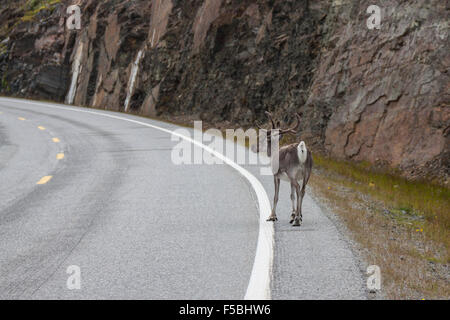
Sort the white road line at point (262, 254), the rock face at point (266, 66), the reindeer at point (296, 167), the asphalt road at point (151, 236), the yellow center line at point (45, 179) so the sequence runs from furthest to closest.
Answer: the rock face at point (266, 66)
the yellow center line at point (45, 179)
the reindeer at point (296, 167)
the asphalt road at point (151, 236)
the white road line at point (262, 254)

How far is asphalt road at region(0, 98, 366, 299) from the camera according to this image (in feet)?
17.0

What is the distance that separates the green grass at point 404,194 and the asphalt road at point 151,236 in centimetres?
186

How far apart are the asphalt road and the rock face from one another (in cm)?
527

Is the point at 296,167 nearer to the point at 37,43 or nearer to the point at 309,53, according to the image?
the point at 309,53

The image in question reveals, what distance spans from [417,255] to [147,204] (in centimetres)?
446

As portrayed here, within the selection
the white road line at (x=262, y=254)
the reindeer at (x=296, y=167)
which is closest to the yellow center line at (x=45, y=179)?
the white road line at (x=262, y=254)

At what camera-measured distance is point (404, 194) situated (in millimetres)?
12164

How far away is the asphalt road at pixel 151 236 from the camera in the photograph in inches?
204

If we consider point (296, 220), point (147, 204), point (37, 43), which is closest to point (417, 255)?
point (296, 220)

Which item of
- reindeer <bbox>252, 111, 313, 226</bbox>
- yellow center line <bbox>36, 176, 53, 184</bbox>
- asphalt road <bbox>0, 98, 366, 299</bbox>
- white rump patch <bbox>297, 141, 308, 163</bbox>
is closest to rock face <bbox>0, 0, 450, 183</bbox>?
asphalt road <bbox>0, 98, 366, 299</bbox>

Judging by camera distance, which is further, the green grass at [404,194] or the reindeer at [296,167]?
the green grass at [404,194]

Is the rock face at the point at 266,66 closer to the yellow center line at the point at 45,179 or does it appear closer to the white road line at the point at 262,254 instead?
the white road line at the point at 262,254

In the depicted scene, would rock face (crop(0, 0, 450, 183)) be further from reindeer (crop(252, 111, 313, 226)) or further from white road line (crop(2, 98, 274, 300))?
reindeer (crop(252, 111, 313, 226))

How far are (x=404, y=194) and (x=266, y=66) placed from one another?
1362 centimetres
